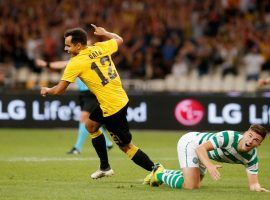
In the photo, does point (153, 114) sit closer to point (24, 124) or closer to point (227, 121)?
point (227, 121)

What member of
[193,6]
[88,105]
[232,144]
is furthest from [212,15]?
[232,144]

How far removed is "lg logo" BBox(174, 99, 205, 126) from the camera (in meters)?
21.0

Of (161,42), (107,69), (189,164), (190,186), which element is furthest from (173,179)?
(161,42)

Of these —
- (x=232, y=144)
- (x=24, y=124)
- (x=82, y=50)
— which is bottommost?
(x=24, y=124)

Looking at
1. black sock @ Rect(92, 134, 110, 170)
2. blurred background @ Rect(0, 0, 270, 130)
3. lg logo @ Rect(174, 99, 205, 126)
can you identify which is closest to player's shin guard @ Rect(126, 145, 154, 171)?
black sock @ Rect(92, 134, 110, 170)

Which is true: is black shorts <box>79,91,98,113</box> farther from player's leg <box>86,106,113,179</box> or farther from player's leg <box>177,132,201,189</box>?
player's leg <box>177,132,201,189</box>

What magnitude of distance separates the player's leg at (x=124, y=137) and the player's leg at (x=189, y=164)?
29.3 inches

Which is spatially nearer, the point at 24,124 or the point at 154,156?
the point at 154,156

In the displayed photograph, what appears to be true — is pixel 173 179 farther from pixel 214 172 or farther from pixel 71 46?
pixel 71 46

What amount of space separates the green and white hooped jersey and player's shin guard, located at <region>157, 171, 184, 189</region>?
0.49 meters

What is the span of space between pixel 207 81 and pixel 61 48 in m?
4.38

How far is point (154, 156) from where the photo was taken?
1552 cm

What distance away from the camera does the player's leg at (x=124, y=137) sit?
1100 cm

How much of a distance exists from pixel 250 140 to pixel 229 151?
1.32 feet
